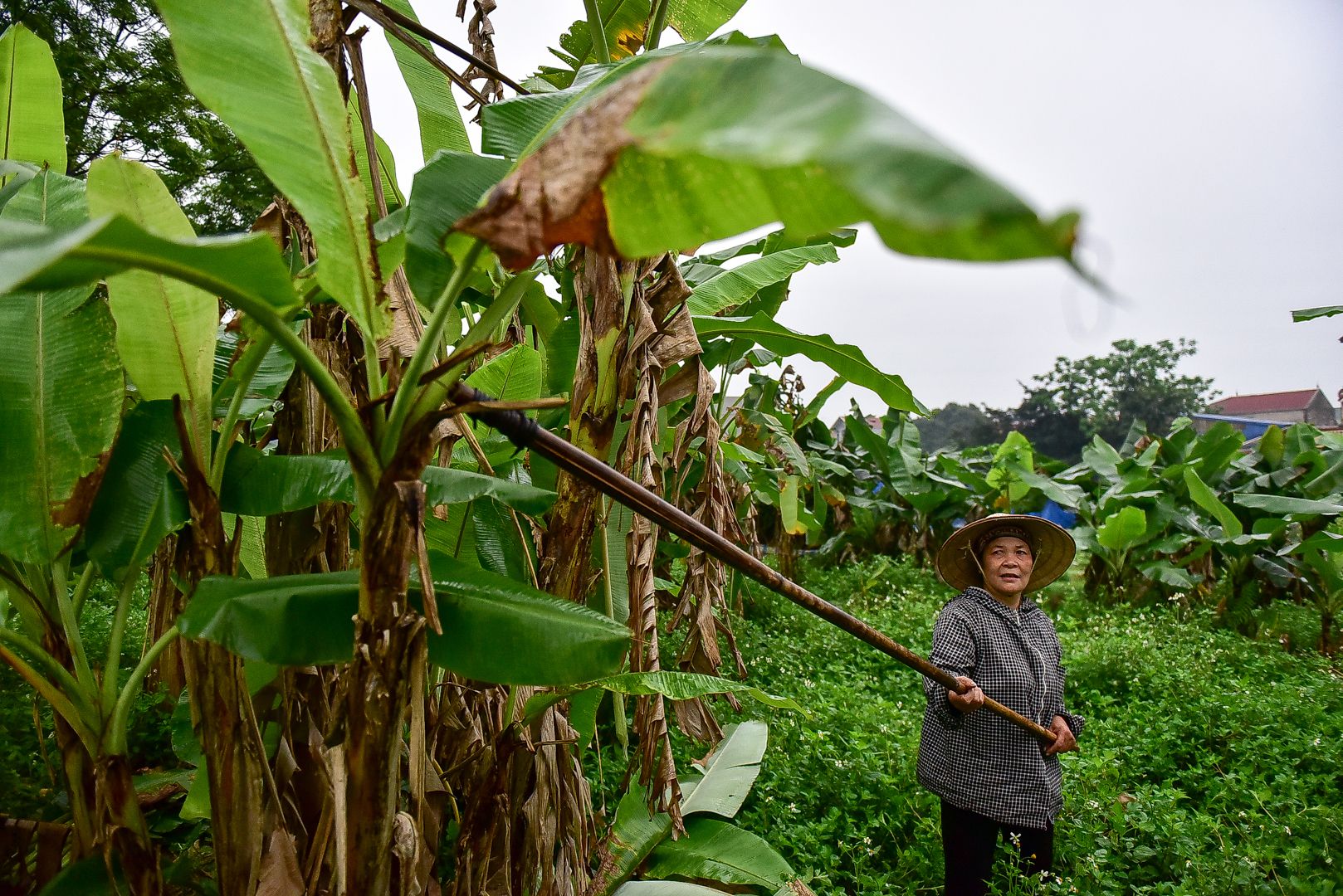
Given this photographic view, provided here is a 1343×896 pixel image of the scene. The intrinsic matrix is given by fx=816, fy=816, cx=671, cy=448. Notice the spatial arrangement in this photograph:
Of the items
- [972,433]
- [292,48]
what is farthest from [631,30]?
[972,433]

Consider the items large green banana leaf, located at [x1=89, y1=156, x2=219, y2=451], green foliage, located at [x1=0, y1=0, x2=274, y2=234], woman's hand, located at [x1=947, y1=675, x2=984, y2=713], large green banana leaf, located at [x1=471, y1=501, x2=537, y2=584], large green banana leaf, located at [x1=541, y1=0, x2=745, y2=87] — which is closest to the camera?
large green banana leaf, located at [x1=89, y1=156, x2=219, y2=451]

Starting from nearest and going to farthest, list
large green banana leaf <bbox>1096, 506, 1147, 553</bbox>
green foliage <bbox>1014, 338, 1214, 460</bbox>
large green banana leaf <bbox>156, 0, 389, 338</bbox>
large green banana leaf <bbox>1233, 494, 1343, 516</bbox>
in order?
large green banana leaf <bbox>156, 0, 389, 338</bbox> → large green banana leaf <bbox>1233, 494, 1343, 516</bbox> → large green banana leaf <bbox>1096, 506, 1147, 553</bbox> → green foliage <bbox>1014, 338, 1214, 460</bbox>

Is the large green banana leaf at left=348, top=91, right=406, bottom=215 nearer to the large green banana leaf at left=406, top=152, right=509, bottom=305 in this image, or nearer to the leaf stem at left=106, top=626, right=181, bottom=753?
the large green banana leaf at left=406, top=152, right=509, bottom=305

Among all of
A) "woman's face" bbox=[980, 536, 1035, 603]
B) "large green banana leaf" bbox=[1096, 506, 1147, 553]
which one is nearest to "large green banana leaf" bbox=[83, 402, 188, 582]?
"woman's face" bbox=[980, 536, 1035, 603]

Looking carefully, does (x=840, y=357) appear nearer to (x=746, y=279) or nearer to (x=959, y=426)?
(x=746, y=279)

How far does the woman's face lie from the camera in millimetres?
2359

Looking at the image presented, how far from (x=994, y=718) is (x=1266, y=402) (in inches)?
1601

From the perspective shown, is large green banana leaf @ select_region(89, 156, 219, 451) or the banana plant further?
large green banana leaf @ select_region(89, 156, 219, 451)

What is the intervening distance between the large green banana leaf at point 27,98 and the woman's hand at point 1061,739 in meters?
2.56

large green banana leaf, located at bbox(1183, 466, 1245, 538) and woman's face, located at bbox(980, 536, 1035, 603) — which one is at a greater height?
woman's face, located at bbox(980, 536, 1035, 603)

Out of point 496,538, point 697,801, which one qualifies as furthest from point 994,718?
point 496,538

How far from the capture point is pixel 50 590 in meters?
1.21

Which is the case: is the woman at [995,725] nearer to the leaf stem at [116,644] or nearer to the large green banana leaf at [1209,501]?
the leaf stem at [116,644]

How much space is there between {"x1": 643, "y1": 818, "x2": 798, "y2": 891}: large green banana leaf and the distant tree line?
1205 inches
